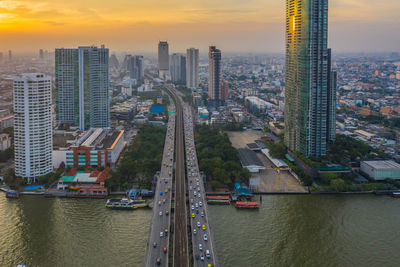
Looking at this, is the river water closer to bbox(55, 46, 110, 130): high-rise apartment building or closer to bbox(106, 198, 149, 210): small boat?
bbox(106, 198, 149, 210): small boat

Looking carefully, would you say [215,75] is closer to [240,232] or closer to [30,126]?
[30,126]

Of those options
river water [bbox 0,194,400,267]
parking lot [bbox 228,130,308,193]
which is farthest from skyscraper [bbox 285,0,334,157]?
river water [bbox 0,194,400,267]

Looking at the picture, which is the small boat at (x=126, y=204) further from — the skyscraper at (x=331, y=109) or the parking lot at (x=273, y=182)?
the skyscraper at (x=331, y=109)

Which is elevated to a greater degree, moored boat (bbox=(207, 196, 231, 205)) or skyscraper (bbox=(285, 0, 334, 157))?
skyscraper (bbox=(285, 0, 334, 157))

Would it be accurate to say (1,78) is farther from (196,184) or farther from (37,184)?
(196,184)

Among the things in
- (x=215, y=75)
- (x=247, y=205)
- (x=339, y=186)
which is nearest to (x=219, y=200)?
(x=247, y=205)
